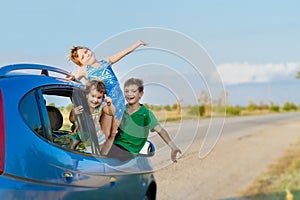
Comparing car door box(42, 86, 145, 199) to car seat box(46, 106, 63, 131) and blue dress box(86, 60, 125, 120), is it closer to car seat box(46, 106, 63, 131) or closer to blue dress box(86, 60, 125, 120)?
car seat box(46, 106, 63, 131)

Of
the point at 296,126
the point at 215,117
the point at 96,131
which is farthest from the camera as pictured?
the point at 296,126

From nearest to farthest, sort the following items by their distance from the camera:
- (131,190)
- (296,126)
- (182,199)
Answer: (131,190) → (182,199) → (296,126)

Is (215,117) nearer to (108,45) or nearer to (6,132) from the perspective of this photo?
(108,45)

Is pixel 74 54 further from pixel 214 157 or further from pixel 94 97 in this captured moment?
pixel 214 157

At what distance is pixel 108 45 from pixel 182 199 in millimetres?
6654

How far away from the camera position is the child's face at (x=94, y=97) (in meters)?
4.29

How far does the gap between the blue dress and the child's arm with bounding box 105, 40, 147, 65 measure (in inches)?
3.9

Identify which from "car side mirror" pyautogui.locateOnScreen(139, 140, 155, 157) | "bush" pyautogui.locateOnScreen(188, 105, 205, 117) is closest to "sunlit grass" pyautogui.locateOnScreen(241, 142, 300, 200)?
"car side mirror" pyautogui.locateOnScreen(139, 140, 155, 157)

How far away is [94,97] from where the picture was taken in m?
4.31

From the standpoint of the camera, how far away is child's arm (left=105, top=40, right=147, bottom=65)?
4574 millimetres

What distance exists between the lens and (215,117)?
514 cm

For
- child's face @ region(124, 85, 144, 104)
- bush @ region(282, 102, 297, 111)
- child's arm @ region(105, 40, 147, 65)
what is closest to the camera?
child's face @ region(124, 85, 144, 104)

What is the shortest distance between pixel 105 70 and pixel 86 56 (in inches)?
7.3

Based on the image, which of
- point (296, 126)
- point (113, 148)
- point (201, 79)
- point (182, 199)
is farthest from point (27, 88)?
point (296, 126)
